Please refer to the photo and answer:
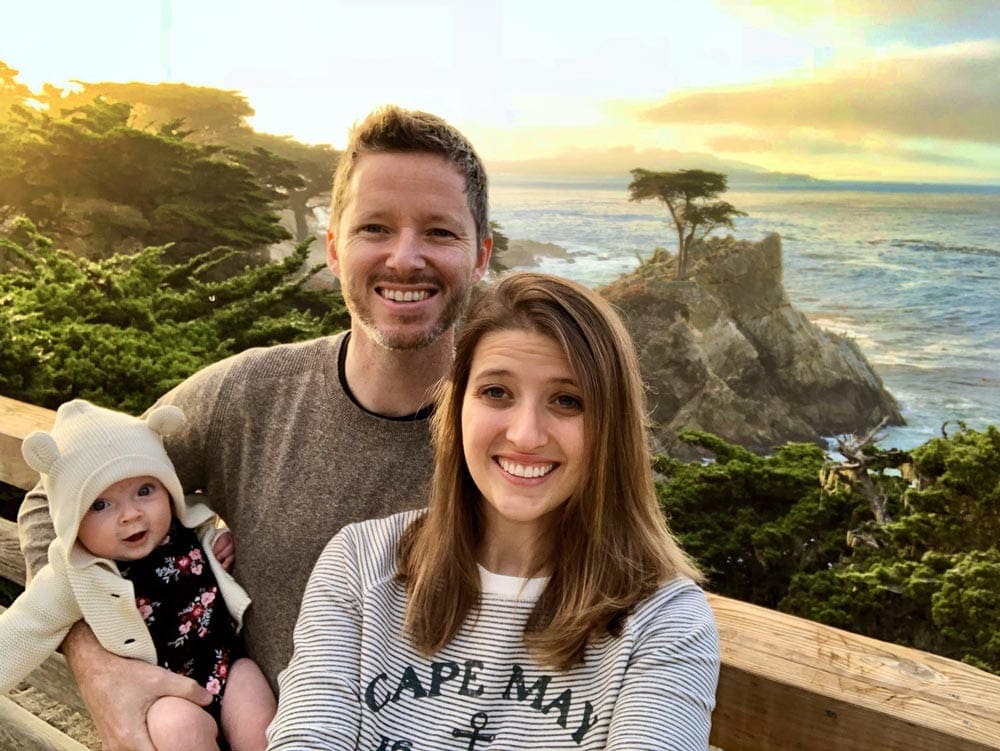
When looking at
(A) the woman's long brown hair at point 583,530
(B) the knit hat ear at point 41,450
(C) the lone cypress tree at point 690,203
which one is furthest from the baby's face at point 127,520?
(C) the lone cypress tree at point 690,203

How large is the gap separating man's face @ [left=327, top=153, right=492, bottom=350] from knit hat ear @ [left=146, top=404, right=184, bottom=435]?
352mm

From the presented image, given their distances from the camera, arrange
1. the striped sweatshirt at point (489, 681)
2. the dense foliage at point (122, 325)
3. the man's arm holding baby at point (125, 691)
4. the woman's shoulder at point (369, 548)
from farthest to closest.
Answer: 1. the dense foliage at point (122, 325)
2. the man's arm holding baby at point (125, 691)
3. the woman's shoulder at point (369, 548)
4. the striped sweatshirt at point (489, 681)

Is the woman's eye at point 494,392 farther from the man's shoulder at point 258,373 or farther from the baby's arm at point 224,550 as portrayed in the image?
the baby's arm at point 224,550

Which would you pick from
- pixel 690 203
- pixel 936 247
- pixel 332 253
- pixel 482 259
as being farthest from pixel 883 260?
pixel 332 253

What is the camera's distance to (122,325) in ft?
14.4

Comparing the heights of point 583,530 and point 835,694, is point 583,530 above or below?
above

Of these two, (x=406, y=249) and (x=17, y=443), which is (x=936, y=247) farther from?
(x=17, y=443)

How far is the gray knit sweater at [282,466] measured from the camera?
1.51 meters

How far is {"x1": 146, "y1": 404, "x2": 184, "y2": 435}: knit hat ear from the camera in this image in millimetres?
1518

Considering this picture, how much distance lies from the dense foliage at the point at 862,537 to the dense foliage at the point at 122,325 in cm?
226

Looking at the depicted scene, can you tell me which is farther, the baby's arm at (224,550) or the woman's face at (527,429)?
the baby's arm at (224,550)

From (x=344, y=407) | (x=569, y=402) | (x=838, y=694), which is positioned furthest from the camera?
(x=344, y=407)

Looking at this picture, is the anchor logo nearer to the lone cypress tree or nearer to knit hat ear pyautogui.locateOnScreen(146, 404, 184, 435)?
knit hat ear pyautogui.locateOnScreen(146, 404, 184, 435)

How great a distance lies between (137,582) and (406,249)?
2.40 feet
